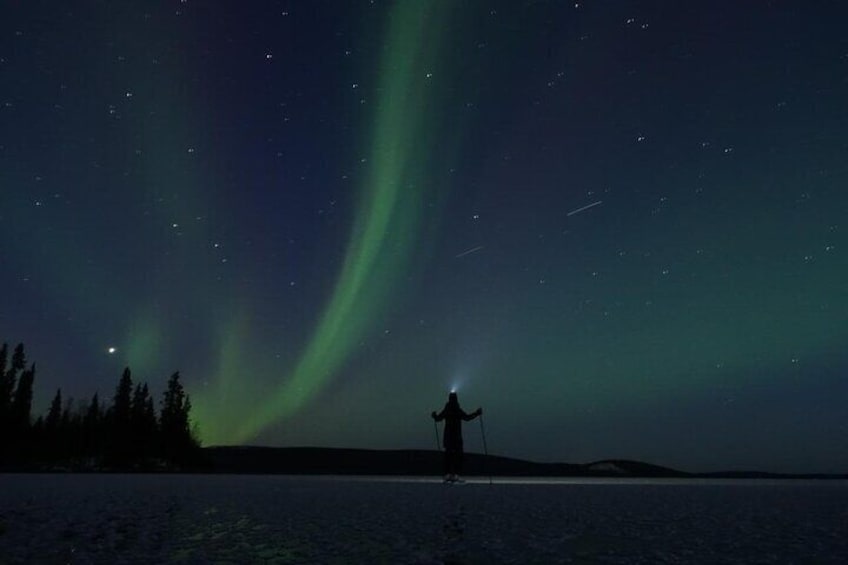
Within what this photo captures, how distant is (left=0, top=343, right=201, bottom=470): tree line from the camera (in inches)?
6479

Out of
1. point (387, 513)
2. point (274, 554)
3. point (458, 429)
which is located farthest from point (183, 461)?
point (274, 554)

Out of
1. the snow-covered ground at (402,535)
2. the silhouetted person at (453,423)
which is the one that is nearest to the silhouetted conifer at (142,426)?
the silhouetted person at (453,423)

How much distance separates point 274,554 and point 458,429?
2138 inches

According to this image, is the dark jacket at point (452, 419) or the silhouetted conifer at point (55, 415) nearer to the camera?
the dark jacket at point (452, 419)

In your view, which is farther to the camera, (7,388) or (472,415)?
(7,388)

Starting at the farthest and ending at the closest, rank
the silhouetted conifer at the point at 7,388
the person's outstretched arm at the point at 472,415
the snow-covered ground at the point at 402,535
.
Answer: the silhouetted conifer at the point at 7,388
the person's outstretched arm at the point at 472,415
the snow-covered ground at the point at 402,535

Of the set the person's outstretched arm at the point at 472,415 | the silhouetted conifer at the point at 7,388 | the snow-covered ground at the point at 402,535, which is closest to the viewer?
the snow-covered ground at the point at 402,535

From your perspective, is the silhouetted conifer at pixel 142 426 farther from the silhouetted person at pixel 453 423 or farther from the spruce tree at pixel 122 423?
the silhouetted person at pixel 453 423

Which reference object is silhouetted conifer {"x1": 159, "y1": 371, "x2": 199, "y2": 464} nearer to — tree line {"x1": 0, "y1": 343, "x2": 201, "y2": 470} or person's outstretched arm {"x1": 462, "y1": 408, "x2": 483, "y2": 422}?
tree line {"x1": 0, "y1": 343, "x2": 201, "y2": 470}

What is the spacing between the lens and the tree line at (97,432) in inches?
6479

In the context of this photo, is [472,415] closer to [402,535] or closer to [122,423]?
[402,535]

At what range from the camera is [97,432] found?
7141 inches

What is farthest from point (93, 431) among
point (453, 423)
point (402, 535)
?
point (402, 535)

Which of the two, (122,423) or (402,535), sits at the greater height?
(122,423)
